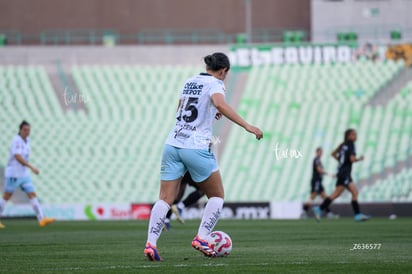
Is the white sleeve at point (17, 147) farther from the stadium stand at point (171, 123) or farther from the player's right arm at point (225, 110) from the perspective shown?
the stadium stand at point (171, 123)

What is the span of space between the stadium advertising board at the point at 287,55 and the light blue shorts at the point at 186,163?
94.6 feet

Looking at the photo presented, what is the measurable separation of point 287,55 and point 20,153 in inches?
802

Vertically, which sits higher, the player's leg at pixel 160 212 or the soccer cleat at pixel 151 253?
the player's leg at pixel 160 212

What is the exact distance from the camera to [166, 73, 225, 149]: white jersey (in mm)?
11500

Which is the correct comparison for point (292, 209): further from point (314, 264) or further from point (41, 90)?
point (314, 264)

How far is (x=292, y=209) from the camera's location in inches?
1241

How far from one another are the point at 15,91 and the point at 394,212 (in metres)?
16.2

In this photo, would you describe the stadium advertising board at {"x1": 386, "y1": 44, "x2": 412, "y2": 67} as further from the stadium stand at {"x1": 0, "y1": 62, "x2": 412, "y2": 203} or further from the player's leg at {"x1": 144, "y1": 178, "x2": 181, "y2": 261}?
the player's leg at {"x1": 144, "y1": 178, "x2": 181, "y2": 261}

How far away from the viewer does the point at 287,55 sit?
133 feet

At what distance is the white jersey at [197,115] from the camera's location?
11500 millimetres

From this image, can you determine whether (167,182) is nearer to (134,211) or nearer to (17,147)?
(17,147)

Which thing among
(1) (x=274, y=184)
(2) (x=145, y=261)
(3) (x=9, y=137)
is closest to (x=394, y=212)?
(1) (x=274, y=184)

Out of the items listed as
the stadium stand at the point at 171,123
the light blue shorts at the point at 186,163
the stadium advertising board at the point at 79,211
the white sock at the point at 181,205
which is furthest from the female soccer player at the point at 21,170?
the stadium stand at the point at 171,123

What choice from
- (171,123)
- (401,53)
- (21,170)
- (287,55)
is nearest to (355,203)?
(21,170)
